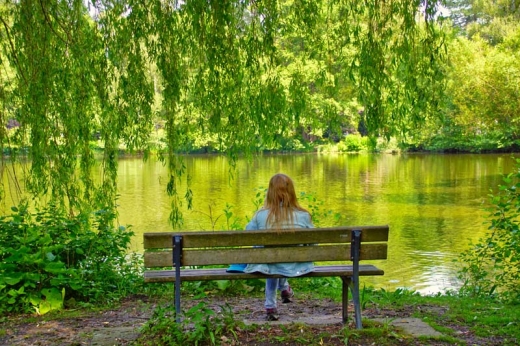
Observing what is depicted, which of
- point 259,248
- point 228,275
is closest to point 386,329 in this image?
point 259,248

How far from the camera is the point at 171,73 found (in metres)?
5.05

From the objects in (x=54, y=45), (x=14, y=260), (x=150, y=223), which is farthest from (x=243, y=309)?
(x=150, y=223)

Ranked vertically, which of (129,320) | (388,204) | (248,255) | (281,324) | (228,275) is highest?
(248,255)

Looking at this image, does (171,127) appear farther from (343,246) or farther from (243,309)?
(343,246)

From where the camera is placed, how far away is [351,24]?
18.4ft

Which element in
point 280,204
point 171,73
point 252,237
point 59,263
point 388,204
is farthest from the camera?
point 388,204

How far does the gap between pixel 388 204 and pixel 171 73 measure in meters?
12.3

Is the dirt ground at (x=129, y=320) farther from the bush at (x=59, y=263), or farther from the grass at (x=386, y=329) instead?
the bush at (x=59, y=263)

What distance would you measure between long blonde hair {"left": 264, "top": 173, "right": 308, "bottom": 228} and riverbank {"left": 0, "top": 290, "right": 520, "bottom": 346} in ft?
2.26

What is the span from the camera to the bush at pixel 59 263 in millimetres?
4711

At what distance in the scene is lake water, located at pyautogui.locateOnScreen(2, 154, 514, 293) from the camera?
920 cm

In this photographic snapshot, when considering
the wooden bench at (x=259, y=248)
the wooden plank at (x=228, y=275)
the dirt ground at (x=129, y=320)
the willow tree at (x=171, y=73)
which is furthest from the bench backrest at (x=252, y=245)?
the willow tree at (x=171, y=73)

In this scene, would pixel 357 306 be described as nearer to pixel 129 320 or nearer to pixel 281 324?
pixel 281 324

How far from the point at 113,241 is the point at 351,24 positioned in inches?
127
